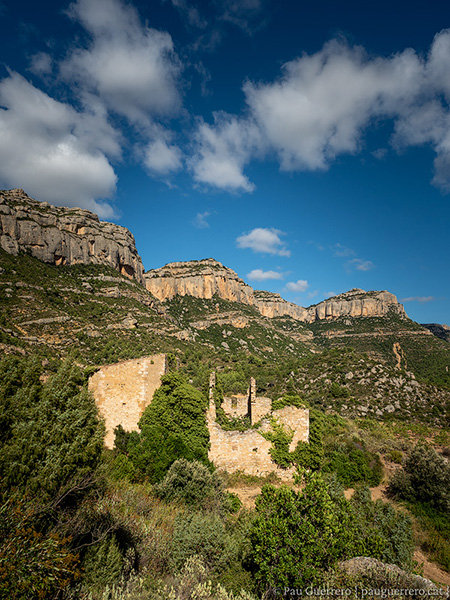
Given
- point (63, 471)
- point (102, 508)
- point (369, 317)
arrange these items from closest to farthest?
point (63, 471)
point (102, 508)
point (369, 317)

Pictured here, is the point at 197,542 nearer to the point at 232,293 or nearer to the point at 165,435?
the point at 165,435

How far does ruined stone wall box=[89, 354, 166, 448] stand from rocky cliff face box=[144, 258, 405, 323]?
9069 centimetres

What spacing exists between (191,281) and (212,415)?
92.8m

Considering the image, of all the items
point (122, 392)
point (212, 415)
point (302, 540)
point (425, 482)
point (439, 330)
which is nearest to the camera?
point (302, 540)

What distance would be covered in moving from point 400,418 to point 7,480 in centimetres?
3724

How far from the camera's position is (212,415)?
45.4 feet

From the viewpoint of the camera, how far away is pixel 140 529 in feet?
25.1

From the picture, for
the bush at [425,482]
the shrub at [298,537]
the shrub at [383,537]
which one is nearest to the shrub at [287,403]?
the shrub at [383,537]

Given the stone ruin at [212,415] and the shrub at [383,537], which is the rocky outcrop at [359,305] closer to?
the stone ruin at [212,415]

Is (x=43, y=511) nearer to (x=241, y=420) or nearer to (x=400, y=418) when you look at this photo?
(x=241, y=420)

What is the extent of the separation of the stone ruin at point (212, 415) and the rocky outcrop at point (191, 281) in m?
88.9

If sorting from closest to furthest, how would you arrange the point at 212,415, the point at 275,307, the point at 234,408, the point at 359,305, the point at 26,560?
the point at 26,560
the point at 212,415
the point at 234,408
the point at 359,305
the point at 275,307

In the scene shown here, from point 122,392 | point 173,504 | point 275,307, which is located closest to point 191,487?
point 173,504

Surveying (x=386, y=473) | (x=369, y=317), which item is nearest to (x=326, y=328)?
(x=369, y=317)
